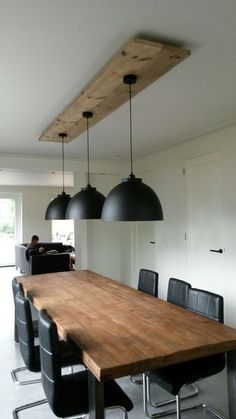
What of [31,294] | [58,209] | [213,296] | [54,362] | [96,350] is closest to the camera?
[96,350]

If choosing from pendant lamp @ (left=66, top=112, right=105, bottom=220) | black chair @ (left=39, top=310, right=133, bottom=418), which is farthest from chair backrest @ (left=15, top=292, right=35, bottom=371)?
pendant lamp @ (left=66, top=112, right=105, bottom=220)

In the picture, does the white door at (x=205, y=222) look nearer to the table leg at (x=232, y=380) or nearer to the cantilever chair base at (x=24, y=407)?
the table leg at (x=232, y=380)

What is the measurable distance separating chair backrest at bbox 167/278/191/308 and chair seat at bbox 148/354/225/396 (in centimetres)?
58

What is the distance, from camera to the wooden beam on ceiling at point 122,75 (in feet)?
6.12

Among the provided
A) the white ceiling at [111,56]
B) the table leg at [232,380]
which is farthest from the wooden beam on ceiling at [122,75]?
the table leg at [232,380]

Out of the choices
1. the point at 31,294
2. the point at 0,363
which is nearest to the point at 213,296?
the point at 31,294

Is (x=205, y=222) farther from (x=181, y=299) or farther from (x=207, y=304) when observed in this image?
(x=207, y=304)

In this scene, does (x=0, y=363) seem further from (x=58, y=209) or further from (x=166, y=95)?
(x=166, y=95)

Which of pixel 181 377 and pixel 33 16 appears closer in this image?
pixel 33 16

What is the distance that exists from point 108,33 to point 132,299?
75.9 inches

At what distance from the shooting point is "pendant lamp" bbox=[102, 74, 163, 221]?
2.10m

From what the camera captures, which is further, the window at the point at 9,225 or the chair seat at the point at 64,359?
the window at the point at 9,225

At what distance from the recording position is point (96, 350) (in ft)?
5.30

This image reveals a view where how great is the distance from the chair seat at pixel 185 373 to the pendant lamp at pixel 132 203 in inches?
38.2
